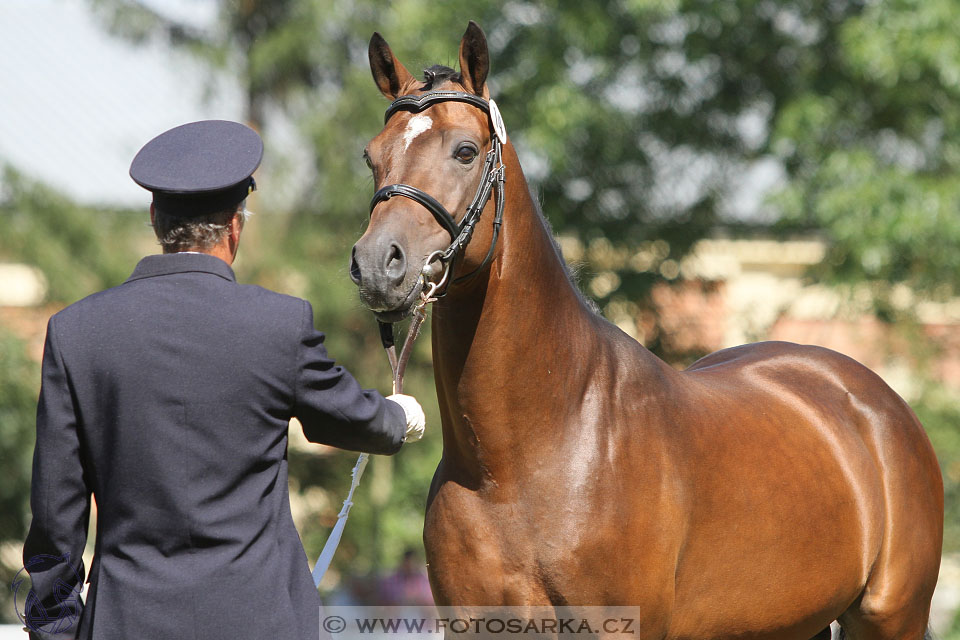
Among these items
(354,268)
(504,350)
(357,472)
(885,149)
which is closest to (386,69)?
(354,268)

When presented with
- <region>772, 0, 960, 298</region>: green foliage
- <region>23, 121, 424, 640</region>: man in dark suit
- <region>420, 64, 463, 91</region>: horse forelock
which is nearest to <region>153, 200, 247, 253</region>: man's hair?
<region>23, 121, 424, 640</region>: man in dark suit

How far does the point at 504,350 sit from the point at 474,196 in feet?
1.50

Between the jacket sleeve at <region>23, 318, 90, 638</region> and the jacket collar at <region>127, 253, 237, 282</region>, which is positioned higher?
the jacket collar at <region>127, 253, 237, 282</region>

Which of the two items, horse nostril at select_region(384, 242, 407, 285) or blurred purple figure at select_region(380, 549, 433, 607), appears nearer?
horse nostril at select_region(384, 242, 407, 285)

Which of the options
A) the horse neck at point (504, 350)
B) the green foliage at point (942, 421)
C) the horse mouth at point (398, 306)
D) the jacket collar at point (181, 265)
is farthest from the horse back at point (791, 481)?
the green foliage at point (942, 421)

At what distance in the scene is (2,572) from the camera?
12.1 meters

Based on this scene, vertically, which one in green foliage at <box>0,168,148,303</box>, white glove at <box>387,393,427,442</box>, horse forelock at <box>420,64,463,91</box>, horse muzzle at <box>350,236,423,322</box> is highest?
horse forelock at <box>420,64,463,91</box>

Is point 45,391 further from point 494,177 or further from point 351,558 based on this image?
point 351,558

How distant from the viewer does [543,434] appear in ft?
9.80

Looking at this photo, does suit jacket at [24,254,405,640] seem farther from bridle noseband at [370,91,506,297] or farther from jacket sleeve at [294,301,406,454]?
bridle noseband at [370,91,506,297]

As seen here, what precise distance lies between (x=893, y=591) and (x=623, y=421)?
1.67 m

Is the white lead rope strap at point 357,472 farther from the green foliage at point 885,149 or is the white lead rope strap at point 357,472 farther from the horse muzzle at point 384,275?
the green foliage at point 885,149

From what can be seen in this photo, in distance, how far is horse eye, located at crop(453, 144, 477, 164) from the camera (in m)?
2.91

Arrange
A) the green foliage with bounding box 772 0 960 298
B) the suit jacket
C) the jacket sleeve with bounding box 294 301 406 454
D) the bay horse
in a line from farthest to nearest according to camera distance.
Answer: the green foliage with bounding box 772 0 960 298 < the bay horse < the jacket sleeve with bounding box 294 301 406 454 < the suit jacket
